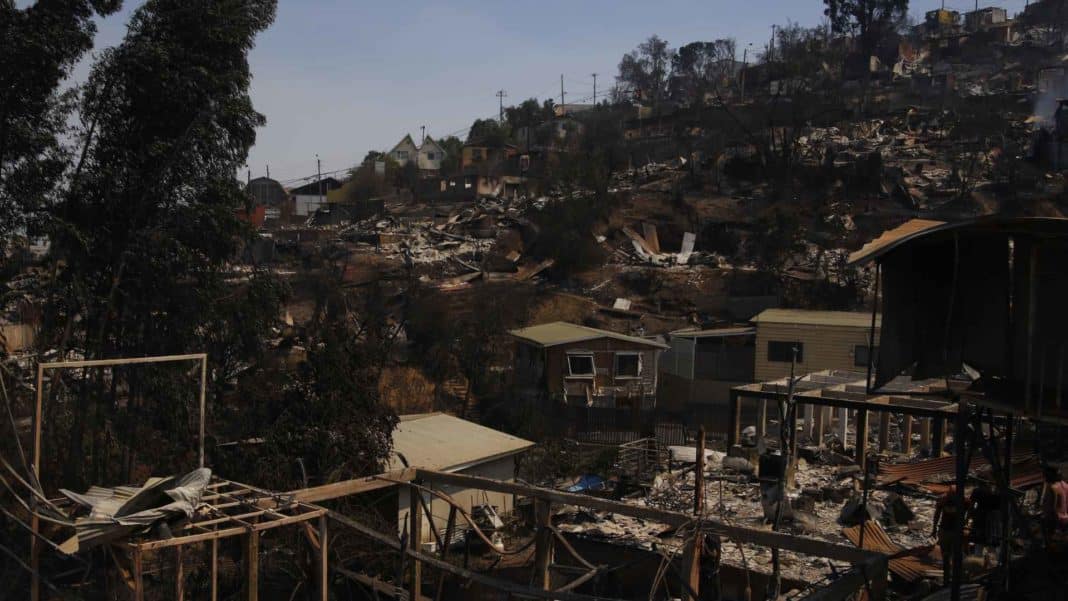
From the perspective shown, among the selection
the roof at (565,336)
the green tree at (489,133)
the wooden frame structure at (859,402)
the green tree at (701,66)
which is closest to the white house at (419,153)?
the green tree at (489,133)

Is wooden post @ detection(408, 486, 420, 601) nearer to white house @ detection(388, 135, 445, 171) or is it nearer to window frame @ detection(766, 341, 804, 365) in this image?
window frame @ detection(766, 341, 804, 365)

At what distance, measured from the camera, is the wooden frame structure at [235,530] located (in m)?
6.52

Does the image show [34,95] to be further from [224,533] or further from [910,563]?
[910,563]

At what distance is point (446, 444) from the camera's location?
16.5m

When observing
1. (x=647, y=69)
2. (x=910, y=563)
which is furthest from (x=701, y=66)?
(x=910, y=563)

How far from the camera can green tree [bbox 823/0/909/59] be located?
68.2 meters

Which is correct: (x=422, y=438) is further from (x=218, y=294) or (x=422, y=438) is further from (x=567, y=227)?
(x=567, y=227)

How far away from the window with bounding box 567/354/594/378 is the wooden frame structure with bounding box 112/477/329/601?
17.3m

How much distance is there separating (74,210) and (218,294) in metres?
2.80

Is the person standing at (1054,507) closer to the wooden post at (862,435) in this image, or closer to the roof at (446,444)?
the wooden post at (862,435)

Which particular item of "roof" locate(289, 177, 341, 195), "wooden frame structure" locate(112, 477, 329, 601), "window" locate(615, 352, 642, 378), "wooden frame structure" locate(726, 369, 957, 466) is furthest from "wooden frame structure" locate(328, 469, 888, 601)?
"roof" locate(289, 177, 341, 195)

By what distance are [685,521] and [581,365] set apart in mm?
17961

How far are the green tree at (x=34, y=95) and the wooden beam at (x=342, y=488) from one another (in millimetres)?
9631

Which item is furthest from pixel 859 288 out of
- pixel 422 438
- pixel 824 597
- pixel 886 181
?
pixel 824 597
